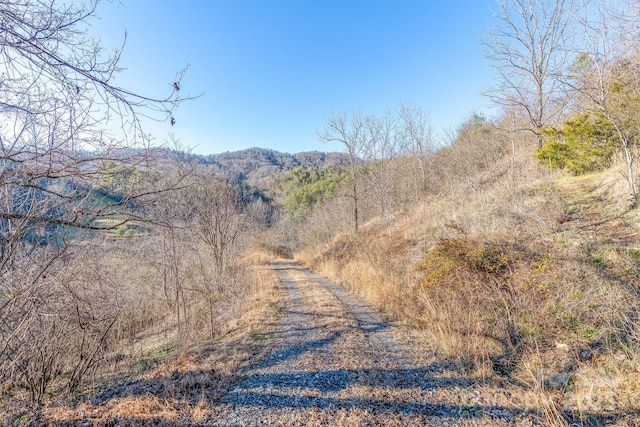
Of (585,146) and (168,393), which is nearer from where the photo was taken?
(168,393)

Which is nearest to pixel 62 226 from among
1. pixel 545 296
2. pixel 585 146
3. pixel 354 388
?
pixel 354 388

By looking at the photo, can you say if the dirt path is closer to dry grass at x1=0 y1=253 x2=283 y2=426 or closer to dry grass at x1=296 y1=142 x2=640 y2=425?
dry grass at x1=0 y1=253 x2=283 y2=426

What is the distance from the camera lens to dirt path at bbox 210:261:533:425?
296 centimetres

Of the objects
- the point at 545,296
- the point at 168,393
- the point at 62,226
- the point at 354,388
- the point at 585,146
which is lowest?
the point at 354,388

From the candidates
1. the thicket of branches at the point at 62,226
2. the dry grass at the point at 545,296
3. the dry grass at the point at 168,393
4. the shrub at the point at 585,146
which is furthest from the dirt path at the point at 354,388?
the shrub at the point at 585,146

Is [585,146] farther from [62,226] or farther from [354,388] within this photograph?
[62,226]

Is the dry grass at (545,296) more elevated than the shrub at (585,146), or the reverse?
the shrub at (585,146)

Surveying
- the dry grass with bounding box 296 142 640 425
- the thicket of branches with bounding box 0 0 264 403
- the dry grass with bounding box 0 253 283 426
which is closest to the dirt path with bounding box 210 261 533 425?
the dry grass with bounding box 0 253 283 426

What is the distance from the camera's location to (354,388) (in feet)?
11.5

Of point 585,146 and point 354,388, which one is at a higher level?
point 585,146

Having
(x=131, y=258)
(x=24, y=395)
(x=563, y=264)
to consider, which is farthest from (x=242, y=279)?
(x=563, y=264)

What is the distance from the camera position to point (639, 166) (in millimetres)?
6570

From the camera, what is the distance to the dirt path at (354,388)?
9.72 feet

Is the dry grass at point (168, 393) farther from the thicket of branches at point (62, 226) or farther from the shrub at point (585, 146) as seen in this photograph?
the shrub at point (585, 146)
